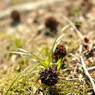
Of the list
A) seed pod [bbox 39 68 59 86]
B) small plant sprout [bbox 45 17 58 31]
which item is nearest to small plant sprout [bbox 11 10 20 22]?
small plant sprout [bbox 45 17 58 31]

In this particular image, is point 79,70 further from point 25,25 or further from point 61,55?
point 25,25

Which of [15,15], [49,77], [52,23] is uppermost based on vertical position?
[15,15]

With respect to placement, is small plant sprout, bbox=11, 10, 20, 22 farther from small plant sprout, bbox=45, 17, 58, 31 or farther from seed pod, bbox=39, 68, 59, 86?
seed pod, bbox=39, 68, 59, 86

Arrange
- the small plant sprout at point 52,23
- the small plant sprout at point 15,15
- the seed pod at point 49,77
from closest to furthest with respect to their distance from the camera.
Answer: the seed pod at point 49,77 < the small plant sprout at point 52,23 < the small plant sprout at point 15,15

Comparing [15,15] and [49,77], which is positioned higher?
[15,15]

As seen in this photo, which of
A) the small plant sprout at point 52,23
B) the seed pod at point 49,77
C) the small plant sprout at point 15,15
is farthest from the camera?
the small plant sprout at point 15,15

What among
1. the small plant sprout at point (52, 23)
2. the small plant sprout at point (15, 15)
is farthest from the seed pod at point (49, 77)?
the small plant sprout at point (15, 15)

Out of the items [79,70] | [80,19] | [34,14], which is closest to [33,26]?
[34,14]

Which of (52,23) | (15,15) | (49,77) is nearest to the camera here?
(49,77)

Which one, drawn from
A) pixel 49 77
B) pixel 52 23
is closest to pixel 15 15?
pixel 52 23

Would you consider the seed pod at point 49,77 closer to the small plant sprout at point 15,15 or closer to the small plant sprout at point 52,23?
the small plant sprout at point 52,23

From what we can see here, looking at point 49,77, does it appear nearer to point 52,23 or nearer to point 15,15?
point 52,23
